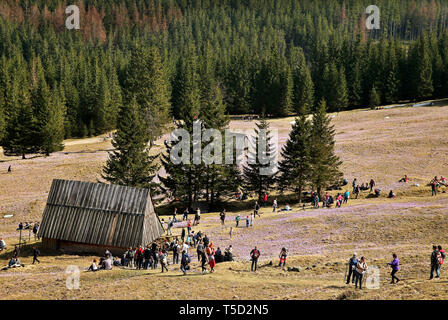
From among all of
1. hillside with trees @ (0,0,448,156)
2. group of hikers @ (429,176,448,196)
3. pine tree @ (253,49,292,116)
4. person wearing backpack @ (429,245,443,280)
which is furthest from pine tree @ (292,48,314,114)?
person wearing backpack @ (429,245,443,280)

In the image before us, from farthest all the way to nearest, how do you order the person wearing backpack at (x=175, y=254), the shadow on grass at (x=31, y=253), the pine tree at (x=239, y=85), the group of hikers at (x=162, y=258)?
1. the pine tree at (x=239, y=85)
2. the shadow on grass at (x=31, y=253)
3. the person wearing backpack at (x=175, y=254)
4. the group of hikers at (x=162, y=258)

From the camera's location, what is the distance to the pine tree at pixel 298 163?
5319cm

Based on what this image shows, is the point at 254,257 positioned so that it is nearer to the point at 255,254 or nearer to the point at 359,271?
the point at 255,254

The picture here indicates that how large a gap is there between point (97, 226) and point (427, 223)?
26.4m

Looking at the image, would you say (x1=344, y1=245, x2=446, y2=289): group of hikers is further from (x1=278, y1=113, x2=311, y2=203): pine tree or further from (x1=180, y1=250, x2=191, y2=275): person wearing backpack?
(x1=278, y1=113, x2=311, y2=203): pine tree

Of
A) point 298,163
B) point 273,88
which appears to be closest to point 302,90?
point 273,88

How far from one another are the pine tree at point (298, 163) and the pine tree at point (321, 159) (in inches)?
25.0

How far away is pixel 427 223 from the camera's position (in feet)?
123

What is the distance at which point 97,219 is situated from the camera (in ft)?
129

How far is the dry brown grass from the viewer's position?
82.5 feet

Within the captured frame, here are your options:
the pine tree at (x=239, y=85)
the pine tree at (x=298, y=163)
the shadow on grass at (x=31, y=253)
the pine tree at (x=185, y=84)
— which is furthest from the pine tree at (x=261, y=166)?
the pine tree at (x=239, y=85)

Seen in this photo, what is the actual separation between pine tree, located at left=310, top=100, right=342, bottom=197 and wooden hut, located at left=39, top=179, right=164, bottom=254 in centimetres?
2002

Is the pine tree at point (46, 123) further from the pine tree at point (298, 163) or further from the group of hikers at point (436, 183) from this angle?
the group of hikers at point (436, 183)

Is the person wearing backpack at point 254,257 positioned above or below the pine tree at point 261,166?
below
